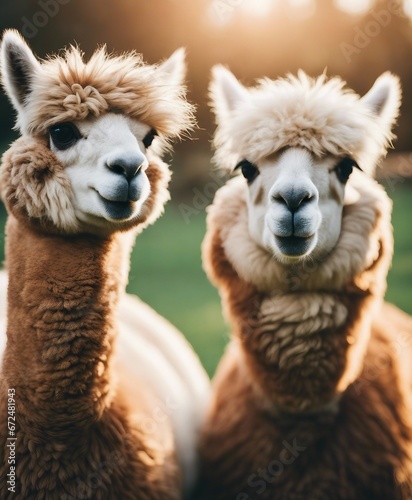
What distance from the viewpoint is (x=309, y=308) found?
8.95ft

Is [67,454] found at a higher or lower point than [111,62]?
lower

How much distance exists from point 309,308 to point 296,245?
0.32m

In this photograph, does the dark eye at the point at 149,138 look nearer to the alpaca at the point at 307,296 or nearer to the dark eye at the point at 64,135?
the dark eye at the point at 64,135

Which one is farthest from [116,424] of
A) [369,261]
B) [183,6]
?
[183,6]

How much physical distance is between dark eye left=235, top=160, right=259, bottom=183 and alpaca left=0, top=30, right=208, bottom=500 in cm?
59

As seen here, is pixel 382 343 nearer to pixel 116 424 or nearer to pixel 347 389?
pixel 347 389

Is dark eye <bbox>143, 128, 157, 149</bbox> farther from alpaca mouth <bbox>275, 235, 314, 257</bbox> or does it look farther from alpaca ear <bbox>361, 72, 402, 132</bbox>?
alpaca ear <bbox>361, 72, 402, 132</bbox>

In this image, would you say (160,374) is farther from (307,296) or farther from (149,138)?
(149,138)

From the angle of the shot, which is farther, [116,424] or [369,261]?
[369,261]

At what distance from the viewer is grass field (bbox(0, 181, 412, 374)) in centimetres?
714

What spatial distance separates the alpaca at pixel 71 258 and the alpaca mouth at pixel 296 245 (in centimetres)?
65

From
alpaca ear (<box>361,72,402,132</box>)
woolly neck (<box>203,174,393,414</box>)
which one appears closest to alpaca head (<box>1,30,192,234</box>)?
woolly neck (<box>203,174,393,414</box>)

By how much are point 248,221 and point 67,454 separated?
1.41 meters

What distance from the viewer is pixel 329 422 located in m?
2.90
